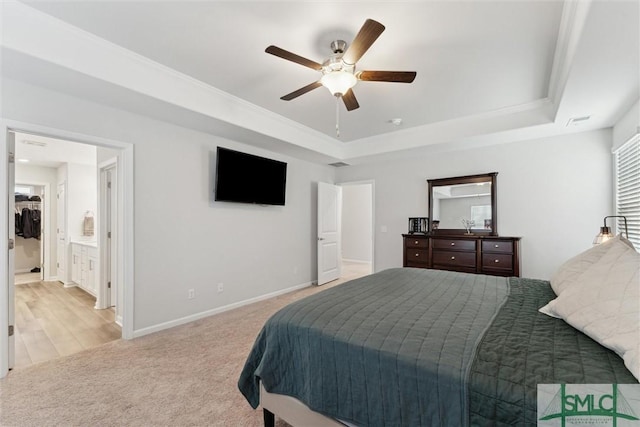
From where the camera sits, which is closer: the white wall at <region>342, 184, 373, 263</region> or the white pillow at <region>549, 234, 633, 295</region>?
the white pillow at <region>549, 234, 633, 295</region>

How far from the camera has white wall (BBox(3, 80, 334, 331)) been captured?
262 centimetres

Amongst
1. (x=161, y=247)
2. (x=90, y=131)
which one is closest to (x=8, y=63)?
(x=90, y=131)

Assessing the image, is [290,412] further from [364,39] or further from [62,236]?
[62,236]

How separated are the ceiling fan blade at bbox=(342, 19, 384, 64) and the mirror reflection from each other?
3.12 metres

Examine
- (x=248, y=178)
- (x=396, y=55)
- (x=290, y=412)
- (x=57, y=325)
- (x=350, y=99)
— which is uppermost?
(x=396, y=55)

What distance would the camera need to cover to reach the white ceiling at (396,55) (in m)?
1.92

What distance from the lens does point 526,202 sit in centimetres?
393

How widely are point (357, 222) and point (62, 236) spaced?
6629 millimetres

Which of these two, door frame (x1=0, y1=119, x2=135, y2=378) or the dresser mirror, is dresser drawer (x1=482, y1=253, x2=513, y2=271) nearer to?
the dresser mirror

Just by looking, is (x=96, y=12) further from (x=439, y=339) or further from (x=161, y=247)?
(x=439, y=339)

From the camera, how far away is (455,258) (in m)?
4.07

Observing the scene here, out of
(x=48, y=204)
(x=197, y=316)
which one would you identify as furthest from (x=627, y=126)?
(x=48, y=204)

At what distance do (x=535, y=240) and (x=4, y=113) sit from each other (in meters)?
5.75

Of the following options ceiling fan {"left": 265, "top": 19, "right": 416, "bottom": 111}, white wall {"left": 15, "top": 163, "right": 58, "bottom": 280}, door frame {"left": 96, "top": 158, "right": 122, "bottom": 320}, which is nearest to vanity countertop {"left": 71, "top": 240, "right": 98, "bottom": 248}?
door frame {"left": 96, "top": 158, "right": 122, "bottom": 320}
